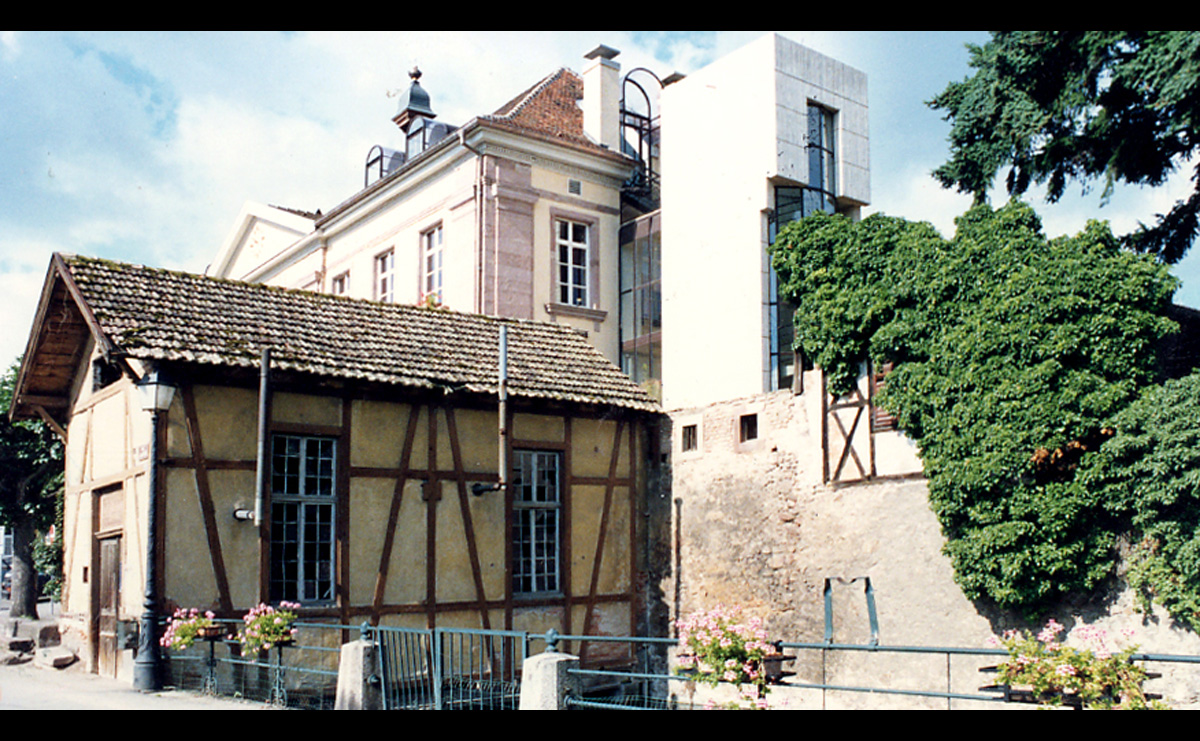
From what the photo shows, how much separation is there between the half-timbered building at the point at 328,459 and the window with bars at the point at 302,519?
3cm

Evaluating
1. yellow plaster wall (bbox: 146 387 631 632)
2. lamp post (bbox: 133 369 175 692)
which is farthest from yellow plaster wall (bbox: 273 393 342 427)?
lamp post (bbox: 133 369 175 692)

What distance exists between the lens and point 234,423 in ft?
44.1

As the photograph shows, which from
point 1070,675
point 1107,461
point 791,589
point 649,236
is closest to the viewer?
point 1070,675

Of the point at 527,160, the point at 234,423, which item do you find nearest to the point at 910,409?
the point at 234,423

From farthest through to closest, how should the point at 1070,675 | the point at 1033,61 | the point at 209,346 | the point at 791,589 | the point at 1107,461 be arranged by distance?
the point at 1033,61 < the point at 791,589 < the point at 209,346 < the point at 1107,461 < the point at 1070,675

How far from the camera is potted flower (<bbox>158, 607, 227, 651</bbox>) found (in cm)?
1179

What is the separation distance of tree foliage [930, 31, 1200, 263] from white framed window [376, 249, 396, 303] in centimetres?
1259

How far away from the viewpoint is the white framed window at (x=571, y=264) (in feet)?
75.0

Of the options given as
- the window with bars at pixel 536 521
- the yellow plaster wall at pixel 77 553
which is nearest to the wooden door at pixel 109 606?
the yellow plaster wall at pixel 77 553

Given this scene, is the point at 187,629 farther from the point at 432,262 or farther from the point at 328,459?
the point at 432,262

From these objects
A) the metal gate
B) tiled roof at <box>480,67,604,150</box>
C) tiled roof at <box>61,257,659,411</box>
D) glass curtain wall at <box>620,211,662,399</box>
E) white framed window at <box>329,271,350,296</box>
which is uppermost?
tiled roof at <box>480,67,604,150</box>

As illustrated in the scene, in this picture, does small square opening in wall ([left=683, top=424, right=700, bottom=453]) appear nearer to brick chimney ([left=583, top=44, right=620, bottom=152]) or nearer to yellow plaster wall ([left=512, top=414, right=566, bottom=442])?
yellow plaster wall ([left=512, top=414, right=566, bottom=442])

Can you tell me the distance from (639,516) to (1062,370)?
733 centimetres

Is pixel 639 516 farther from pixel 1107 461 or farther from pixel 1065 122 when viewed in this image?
pixel 1065 122
